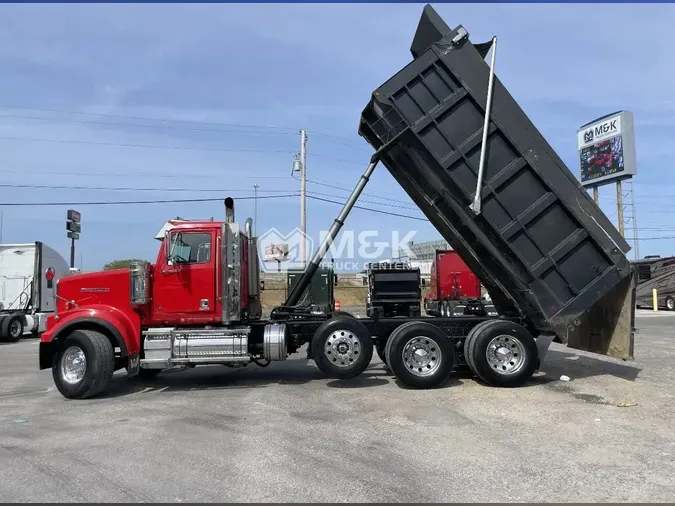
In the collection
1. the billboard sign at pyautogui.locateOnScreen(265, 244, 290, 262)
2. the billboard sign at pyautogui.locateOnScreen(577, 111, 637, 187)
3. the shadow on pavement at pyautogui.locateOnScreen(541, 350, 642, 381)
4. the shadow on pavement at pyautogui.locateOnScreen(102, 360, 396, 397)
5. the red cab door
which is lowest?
the shadow on pavement at pyautogui.locateOnScreen(102, 360, 396, 397)

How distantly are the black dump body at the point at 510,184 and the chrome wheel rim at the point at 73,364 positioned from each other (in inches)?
232

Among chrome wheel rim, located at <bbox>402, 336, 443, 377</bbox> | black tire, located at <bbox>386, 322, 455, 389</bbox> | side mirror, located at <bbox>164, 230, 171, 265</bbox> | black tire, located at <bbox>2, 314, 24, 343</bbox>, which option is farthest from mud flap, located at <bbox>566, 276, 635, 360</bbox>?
black tire, located at <bbox>2, 314, 24, 343</bbox>

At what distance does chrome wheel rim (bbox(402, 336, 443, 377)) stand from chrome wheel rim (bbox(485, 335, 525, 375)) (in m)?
0.80

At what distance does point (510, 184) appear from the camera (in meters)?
8.02

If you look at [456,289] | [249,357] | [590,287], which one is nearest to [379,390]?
[249,357]

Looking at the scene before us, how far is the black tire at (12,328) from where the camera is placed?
1727 cm

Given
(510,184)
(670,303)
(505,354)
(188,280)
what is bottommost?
(505,354)

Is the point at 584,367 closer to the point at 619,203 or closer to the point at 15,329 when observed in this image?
the point at 15,329

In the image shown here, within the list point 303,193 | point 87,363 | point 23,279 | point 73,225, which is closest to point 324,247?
point 87,363

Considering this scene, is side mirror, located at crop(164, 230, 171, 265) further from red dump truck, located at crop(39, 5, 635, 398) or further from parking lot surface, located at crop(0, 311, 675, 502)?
parking lot surface, located at crop(0, 311, 675, 502)

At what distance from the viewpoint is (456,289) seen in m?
20.0

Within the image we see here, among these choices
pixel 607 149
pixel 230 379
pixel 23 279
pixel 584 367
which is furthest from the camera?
pixel 607 149

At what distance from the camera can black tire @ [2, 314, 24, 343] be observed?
17266 millimetres

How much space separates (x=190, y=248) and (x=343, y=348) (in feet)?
9.67
